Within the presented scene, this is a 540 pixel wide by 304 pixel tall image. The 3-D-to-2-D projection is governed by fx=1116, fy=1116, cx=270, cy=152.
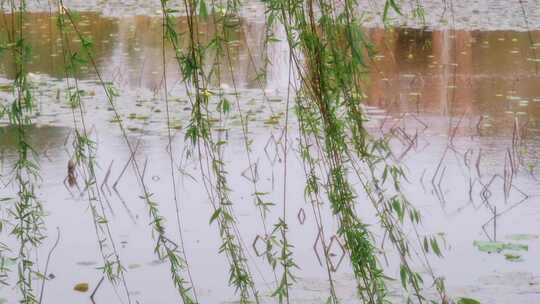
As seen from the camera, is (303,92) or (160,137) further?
(160,137)

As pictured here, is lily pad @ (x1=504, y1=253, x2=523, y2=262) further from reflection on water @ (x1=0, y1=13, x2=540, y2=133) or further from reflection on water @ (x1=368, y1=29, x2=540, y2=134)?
reflection on water @ (x1=0, y1=13, x2=540, y2=133)

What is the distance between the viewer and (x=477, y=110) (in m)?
7.34

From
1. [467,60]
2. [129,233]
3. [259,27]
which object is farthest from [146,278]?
[259,27]

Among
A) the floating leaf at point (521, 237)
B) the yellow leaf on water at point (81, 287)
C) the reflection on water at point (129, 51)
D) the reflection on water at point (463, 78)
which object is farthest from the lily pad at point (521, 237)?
the reflection on water at point (129, 51)

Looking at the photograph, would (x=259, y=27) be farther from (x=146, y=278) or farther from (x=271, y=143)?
(x=146, y=278)

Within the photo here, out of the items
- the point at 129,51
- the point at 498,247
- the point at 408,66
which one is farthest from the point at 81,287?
the point at 129,51

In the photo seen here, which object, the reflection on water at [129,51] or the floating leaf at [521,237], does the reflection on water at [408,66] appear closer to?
the reflection on water at [129,51]

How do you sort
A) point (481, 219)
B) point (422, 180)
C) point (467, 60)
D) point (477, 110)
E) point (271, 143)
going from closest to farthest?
point (481, 219), point (422, 180), point (271, 143), point (477, 110), point (467, 60)

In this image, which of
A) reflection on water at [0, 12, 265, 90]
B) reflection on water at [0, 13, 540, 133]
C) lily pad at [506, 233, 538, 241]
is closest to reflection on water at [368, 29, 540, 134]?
reflection on water at [0, 13, 540, 133]

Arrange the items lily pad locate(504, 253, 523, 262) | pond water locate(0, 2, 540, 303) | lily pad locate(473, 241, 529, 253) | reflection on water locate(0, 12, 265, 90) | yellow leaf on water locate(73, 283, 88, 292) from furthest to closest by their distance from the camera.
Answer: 1. reflection on water locate(0, 12, 265, 90)
2. lily pad locate(473, 241, 529, 253)
3. lily pad locate(504, 253, 523, 262)
4. pond water locate(0, 2, 540, 303)
5. yellow leaf on water locate(73, 283, 88, 292)

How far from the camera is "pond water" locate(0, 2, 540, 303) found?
421 cm

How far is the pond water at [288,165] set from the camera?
4207 millimetres

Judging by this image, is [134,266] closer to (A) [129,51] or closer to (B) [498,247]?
(B) [498,247]

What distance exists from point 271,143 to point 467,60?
3.74m
